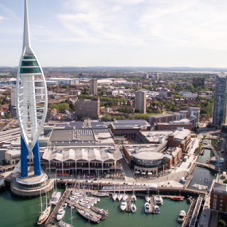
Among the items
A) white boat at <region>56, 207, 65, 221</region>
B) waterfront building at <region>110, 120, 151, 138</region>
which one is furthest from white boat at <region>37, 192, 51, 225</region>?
waterfront building at <region>110, 120, 151, 138</region>

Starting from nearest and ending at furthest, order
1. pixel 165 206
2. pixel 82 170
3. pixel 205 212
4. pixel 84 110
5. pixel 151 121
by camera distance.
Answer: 1. pixel 205 212
2. pixel 165 206
3. pixel 82 170
4. pixel 151 121
5. pixel 84 110

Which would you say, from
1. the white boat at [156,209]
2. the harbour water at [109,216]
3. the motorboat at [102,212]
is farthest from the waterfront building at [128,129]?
the motorboat at [102,212]

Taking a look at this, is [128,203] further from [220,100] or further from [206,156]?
[220,100]

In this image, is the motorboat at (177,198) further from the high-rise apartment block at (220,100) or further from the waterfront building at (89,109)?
the waterfront building at (89,109)

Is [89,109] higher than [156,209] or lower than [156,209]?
higher

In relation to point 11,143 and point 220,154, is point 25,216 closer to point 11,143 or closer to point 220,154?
point 11,143

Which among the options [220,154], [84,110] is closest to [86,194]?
[220,154]

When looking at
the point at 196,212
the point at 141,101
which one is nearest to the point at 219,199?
the point at 196,212
